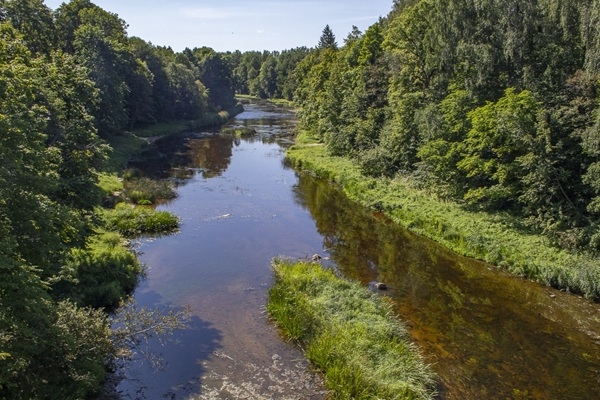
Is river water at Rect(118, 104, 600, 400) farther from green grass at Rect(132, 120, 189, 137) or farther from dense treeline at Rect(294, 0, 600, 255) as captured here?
green grass at Rect(132, 120, 189, 137)

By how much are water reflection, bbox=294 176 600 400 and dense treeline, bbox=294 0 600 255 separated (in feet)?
16.0

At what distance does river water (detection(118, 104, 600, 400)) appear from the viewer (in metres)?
15.6

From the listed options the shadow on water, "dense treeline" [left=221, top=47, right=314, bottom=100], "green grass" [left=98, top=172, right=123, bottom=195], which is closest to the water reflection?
the shadow on water

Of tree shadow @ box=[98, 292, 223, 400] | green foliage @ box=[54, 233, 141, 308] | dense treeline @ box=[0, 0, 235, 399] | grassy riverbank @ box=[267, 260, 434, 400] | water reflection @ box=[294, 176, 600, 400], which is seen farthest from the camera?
green foliage @ box=[54, 233, 141, 308]

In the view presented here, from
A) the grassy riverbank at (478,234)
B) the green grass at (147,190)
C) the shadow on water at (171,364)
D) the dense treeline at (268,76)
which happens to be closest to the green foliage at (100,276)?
the shadow on water at (171,364)

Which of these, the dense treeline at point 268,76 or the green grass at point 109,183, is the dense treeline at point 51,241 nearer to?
the green grass at point 109,183

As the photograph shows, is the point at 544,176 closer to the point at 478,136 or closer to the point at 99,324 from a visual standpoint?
the point at 478,136

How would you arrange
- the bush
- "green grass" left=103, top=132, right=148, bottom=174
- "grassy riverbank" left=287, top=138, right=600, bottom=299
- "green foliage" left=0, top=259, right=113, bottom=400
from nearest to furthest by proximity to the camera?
"green foliage" left=0, top=259, right=113, bottom=400
"grassy riverbank" left=287, top=138, right=600, bottom=299
the bush
"green grass" left=103, top=132, right=148, bottom=174

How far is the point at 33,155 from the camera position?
44.1 ft

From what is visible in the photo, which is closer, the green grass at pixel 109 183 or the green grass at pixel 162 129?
the green grass at pixel 109 183

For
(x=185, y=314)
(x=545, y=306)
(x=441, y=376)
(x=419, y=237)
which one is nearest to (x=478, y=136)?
(x=419, y=237)

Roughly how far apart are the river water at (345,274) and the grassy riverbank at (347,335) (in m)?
0.75

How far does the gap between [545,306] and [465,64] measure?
20.7m

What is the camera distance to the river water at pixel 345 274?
51.1 feet
